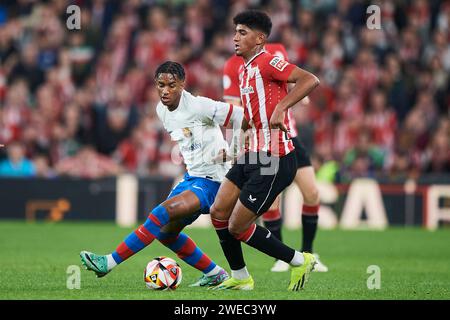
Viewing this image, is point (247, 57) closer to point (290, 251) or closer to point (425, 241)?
point (290, 251)

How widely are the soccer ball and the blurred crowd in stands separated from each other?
8.74 metres

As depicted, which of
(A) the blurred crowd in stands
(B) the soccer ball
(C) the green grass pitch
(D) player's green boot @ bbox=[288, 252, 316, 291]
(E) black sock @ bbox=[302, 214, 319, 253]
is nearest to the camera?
(C) the green grass pitch

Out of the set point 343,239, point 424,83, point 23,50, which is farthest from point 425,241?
point 23,50

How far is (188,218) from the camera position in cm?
844

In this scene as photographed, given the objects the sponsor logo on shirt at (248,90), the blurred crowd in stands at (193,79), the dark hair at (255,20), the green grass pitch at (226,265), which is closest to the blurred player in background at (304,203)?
the green grass pitch at (226,265)

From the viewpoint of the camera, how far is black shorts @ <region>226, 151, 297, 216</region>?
790cm

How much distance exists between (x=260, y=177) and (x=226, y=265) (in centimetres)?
291

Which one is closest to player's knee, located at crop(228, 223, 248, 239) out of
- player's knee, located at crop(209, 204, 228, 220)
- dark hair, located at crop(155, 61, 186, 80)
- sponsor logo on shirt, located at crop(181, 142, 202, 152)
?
player's knee, located at crop(209, 204, 228, 220)

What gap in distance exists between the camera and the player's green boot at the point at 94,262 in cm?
790

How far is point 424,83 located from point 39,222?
7.76 meters

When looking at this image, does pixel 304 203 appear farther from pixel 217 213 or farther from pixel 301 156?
pixel 217 213

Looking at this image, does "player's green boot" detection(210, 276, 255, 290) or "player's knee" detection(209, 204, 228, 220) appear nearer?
"player's knee" detection(209, 204, 228, 220)

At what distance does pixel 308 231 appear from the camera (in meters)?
Answer: 10.2

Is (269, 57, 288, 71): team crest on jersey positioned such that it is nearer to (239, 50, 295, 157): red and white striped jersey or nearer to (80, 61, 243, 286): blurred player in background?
(239, 50, 295, 157): red and white striped jersey
